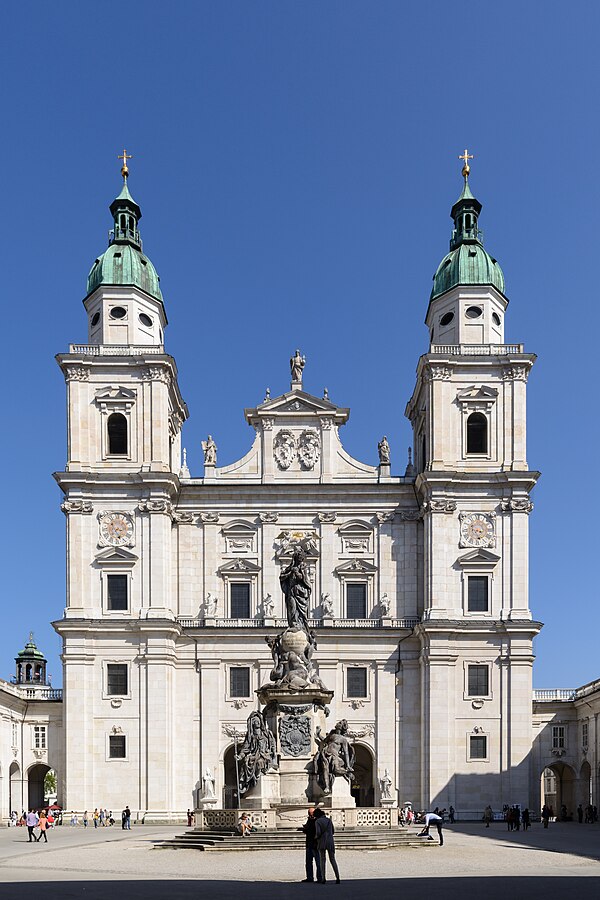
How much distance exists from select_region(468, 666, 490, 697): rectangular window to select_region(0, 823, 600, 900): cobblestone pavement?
22.2 metres

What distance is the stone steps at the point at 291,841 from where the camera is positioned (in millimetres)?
32062

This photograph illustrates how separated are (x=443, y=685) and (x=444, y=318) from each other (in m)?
20.0

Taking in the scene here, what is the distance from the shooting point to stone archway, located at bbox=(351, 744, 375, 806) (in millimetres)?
62781

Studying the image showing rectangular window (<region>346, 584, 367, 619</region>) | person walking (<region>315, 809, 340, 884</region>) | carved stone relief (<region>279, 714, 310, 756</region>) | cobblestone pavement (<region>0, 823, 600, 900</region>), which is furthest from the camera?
rectangular window (<region>346, 584, 367, 619</region>)

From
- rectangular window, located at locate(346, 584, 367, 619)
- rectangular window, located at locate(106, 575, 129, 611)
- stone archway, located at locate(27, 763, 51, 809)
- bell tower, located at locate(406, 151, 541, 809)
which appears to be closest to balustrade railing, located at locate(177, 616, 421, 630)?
rectangular window, located at locate(346, 584, 367, 619)

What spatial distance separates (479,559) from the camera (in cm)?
6266

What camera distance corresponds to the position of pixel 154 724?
60.7 m

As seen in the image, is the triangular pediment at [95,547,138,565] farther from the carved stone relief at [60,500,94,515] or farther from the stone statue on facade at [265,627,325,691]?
the stone statue on facade at [265,627,325,691]

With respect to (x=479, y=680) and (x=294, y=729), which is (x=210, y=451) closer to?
(x=479, y=680)

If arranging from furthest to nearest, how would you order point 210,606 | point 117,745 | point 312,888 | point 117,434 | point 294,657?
point 117,434, point 210,606, point 117,745, point 294,657, point 312,888

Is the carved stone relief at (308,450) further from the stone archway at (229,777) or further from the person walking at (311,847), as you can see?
the person walking at (311,847)

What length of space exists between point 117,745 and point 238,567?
10824 millimetres

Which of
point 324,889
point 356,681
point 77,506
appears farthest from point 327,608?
point 324,889

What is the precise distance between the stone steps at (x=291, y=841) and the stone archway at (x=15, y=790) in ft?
109
